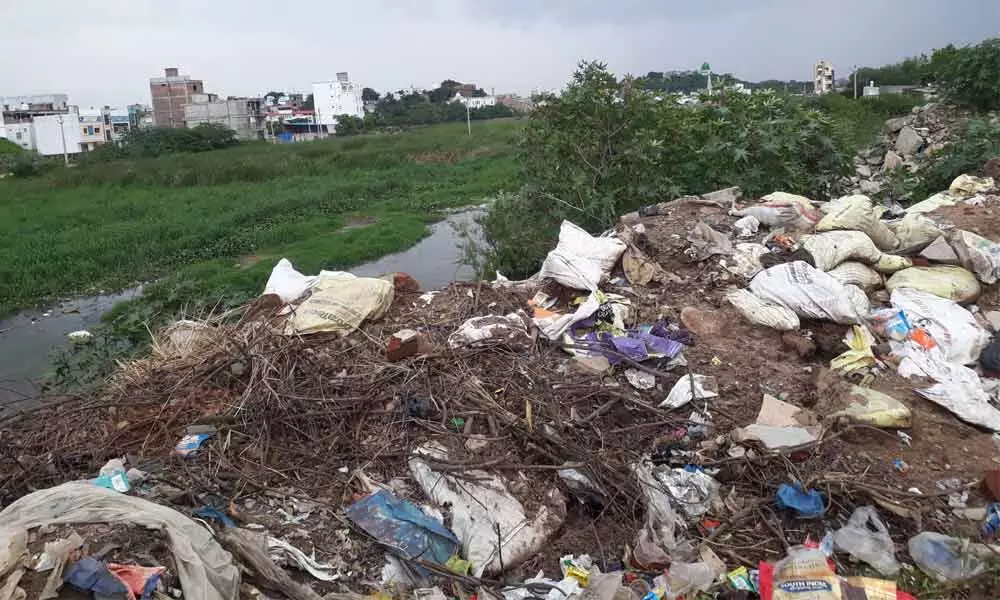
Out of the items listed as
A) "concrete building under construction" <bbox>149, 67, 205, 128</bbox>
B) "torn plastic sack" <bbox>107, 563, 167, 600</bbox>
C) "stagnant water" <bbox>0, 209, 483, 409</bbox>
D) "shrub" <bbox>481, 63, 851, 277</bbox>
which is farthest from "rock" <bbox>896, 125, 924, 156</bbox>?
"concrete building under construction" <bbox>149, 67, 205, 128</bbox>

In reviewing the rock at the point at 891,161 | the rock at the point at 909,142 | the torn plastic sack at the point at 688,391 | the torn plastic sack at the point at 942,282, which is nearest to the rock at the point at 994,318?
the torn plastic sack at the point at 942,282

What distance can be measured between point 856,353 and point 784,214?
1.89 metres

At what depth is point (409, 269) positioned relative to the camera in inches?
411

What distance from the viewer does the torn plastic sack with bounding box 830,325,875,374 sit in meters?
3.55

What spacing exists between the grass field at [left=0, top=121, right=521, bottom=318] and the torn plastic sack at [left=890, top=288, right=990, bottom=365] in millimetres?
4735

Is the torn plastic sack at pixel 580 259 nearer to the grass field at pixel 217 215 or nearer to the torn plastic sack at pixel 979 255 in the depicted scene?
the torn plastic sack at pixel 979 255

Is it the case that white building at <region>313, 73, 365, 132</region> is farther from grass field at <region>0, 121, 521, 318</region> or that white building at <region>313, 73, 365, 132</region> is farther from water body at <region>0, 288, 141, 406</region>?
water body at <region>0, 288, 141, 406</region>

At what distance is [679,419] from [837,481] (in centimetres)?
69

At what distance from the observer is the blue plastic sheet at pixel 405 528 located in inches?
97.0

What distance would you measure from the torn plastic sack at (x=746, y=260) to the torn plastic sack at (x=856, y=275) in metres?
0.46

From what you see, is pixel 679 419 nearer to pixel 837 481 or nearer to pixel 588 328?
pixel 837 481

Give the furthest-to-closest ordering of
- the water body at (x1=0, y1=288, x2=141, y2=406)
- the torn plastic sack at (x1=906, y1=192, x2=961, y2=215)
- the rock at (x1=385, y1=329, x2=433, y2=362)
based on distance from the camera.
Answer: the water body at (x1=0, y1=288, x2=141, y2=406) < the torn plastic sack at (x1=906, y1=192, x2=961, y2=215) < the rock at (x1=385, y1=329, x2=433, y2=362)

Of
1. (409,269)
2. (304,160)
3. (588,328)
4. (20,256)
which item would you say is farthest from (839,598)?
(304,160)

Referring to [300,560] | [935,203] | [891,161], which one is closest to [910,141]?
[891,161]
